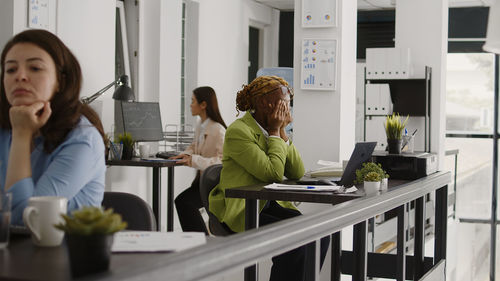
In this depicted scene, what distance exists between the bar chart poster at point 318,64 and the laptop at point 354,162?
2.09 meters

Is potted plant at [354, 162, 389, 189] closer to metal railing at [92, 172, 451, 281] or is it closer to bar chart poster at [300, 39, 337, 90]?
metal railing at [92, 172, 451, 281]

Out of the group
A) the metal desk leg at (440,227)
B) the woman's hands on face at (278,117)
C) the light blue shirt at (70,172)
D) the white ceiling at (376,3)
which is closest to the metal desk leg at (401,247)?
the metal desk leg at (440,227)

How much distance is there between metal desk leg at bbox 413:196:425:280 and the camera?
306 centimetres

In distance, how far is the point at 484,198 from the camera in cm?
986

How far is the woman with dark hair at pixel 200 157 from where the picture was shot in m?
5.13

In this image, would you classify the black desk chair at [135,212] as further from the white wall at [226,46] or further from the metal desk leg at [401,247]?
the white wall at [226,46]

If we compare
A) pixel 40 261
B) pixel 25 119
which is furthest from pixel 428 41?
pixel 40 261

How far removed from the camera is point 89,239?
1.17m

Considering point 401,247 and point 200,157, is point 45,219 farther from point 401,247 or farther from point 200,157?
point 200,157

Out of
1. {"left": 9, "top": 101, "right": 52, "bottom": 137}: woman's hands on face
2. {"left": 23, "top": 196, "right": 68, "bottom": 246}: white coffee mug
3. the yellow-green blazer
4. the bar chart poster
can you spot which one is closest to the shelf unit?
the bar chart poster

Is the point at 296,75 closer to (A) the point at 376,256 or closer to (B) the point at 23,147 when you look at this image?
(A) the point at 376,256

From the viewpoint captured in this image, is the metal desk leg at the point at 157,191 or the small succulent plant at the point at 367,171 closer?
the small succulent plant at the point at 367,171

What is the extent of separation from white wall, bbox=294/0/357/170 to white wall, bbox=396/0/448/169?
1703mm

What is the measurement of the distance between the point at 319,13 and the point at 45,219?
4.17 metres
